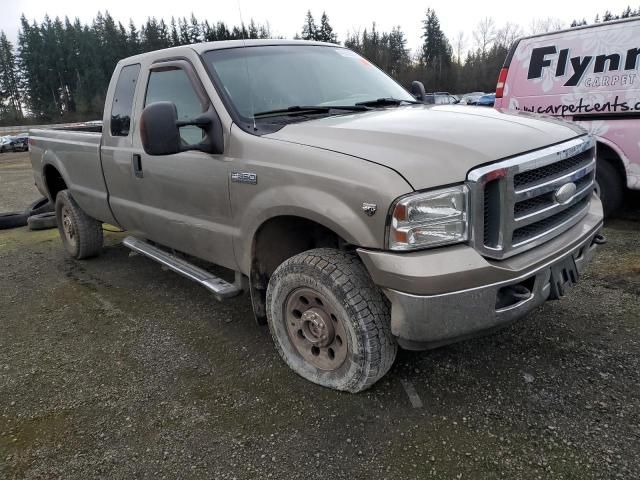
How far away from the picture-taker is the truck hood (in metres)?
2.26

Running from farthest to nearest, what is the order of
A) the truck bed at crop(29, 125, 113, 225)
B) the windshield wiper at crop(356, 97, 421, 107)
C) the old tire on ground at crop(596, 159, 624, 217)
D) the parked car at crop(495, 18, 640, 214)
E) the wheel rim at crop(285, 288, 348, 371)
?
the old tire on ground at crop(596, 159, 624, 217) → the parked car at crop(495, 18, 640, 214) → the truck bed at crop(29, 125, 113, 225) → the windshield wiper at crop(356, 97, 421, 107) → the wheel rim at crop(285, 288, 348, 371)

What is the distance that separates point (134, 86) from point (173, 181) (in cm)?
111

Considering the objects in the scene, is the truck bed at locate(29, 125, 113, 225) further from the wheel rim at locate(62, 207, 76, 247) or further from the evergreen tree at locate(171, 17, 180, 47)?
the evergreen tree at locate(171, 17, 180, 47)

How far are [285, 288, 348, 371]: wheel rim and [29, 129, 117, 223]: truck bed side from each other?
2.58 meters

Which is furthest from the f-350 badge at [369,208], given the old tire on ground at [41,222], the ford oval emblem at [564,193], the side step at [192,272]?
the old tire on ground at [41,222]

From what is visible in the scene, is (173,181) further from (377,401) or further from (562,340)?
(562,340)

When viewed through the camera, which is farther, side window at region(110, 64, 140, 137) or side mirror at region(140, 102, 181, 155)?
side window at region(110, 64, 140, 137)

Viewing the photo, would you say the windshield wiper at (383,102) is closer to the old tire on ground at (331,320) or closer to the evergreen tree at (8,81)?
the old tire on ground at (331,320)

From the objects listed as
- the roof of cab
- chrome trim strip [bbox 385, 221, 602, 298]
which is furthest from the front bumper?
the roof of cab

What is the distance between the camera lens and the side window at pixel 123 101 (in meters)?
4.07

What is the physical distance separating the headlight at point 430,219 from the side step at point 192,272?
142 centimetres

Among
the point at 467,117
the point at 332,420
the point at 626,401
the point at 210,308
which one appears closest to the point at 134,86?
the point at 210,308

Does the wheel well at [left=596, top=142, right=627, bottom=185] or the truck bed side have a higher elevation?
the truck bed side

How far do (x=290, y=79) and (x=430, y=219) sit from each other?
1692mm
